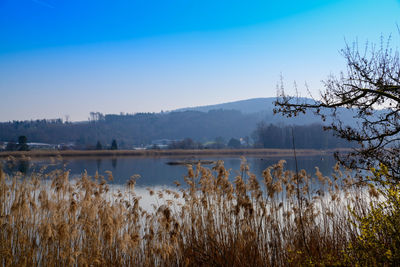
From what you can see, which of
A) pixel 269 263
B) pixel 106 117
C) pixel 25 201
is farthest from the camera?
pixel 106 117

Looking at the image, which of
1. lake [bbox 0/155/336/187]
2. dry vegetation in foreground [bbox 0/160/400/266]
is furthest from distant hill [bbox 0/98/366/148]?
dry vegetation in foreground [bbox 0/160/400/266]

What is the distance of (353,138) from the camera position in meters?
5.52

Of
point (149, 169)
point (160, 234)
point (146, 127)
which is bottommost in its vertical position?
point (149, 169)

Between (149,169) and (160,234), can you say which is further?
(149,169)

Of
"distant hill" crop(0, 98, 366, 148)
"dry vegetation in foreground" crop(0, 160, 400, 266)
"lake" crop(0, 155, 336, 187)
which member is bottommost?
"lake" crop(0, 155, 336, 187)

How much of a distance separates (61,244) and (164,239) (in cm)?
155

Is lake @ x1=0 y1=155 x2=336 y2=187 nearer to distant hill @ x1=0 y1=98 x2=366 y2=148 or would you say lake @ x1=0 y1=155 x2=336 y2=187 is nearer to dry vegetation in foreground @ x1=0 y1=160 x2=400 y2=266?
dry vegetation in foreground @ x1=0 y1=160 x2=400 y2=266

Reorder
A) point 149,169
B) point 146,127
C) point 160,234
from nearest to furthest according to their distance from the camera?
point 160,234 → point 149,169 → point 146,127

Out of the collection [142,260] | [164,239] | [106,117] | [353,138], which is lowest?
[142,260]

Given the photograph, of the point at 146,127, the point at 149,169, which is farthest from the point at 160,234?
the point at 146,127

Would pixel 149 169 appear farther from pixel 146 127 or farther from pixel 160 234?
pixel 146 127

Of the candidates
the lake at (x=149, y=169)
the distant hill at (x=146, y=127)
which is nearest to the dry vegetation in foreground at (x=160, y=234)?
the lake at (x=149, y=169)

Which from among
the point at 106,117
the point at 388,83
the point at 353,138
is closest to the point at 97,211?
the point at 353,138

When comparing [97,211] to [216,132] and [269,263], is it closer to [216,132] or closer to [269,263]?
[269,263]
